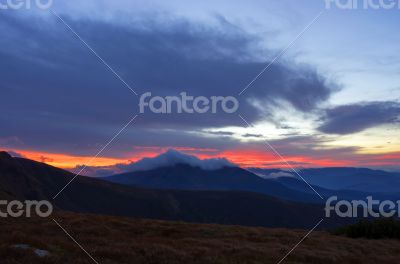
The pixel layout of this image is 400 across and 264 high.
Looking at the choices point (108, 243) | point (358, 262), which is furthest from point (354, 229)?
point (108, 243)

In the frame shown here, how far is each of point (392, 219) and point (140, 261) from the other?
3287 centimetres

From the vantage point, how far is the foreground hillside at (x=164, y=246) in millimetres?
21438

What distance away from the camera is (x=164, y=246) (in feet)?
80.6

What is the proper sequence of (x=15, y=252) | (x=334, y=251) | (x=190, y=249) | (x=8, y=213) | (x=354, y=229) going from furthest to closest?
(x=354, y=229) < (x=8, y=213) < (x=334, y=251) < (x=190, y=249) < (x=15, y=252)

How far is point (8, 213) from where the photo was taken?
3928cm

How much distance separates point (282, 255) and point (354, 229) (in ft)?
66.7

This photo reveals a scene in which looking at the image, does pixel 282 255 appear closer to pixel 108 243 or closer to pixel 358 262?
pixel 358 262

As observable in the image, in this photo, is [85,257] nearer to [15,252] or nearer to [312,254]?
[15,252]

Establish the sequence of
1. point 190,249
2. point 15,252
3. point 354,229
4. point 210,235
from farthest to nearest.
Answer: point 354,229
point 210,235
point 190,249
point 15,252

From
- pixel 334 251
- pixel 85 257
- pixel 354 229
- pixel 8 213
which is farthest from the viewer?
pixel 354 229

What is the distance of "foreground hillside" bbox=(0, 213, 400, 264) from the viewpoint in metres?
21.4

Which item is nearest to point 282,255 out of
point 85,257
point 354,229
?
point 85,257

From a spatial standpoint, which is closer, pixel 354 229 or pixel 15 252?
pixel 15 252

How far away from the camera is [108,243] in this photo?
84.4 feet
